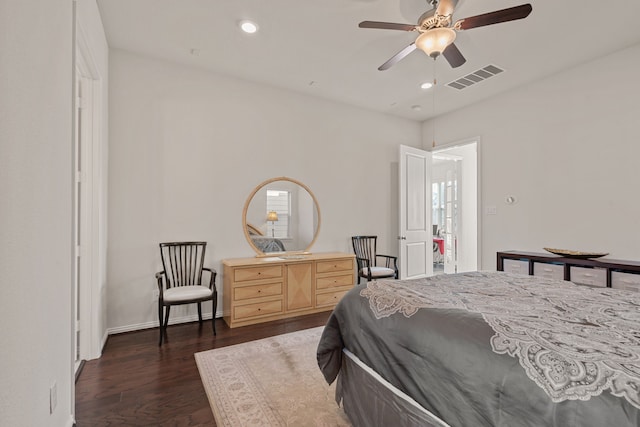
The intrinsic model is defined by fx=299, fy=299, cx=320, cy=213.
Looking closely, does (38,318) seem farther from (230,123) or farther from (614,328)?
(230,123)

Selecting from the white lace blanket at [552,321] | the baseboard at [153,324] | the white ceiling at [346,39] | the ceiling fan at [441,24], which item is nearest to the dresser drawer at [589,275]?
the white lace blanket at [552,321]

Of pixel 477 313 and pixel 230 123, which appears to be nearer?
pixel 477 313

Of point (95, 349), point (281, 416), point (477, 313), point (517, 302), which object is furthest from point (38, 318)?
point (517, 302)

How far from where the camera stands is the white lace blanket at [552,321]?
0.83 metres

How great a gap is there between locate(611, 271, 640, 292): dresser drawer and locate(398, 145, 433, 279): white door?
91.0 inches

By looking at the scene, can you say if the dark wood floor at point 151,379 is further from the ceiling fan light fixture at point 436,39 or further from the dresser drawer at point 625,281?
the dresser drawer at point 625,281

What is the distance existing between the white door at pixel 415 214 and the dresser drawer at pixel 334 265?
108 centimetres

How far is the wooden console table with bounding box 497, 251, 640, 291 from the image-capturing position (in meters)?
2.68

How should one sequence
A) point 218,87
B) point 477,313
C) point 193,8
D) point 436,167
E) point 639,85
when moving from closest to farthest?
point 477,313 < point 193,8 < point 639,85 < point 218,87 < point 436,167

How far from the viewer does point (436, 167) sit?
7215 millimetres

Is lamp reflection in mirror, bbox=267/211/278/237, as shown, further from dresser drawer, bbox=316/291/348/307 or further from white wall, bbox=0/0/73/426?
white wall, bbox=0/0/73/426

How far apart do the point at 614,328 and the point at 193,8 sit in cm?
337

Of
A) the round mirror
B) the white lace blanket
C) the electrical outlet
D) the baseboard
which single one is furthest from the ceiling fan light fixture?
the baseboard

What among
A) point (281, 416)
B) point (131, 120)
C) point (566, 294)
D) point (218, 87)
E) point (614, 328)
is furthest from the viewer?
point (218, 87)
